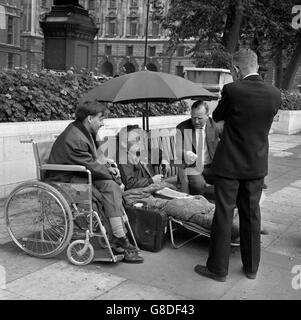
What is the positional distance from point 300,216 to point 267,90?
9.57 feet

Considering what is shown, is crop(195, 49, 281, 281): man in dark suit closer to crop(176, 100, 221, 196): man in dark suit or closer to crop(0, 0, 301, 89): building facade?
crop(176, 100, 221, 196): man in dark suit

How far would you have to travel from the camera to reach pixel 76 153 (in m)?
4.31

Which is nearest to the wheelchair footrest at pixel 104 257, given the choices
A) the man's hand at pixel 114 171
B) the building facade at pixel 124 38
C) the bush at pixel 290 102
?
the man's hand at pixel 114 171

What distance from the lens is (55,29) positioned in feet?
34.5

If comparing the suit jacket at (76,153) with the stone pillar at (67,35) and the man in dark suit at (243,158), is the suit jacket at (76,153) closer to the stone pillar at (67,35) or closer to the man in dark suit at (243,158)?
the man in dark suit at (243,158)

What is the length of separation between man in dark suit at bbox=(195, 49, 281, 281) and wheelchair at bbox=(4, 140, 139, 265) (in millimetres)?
927

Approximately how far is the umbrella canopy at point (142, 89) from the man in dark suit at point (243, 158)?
1.37 metres

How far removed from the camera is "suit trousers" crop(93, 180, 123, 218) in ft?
14.1

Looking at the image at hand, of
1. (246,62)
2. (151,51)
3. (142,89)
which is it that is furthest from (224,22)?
(151,51)

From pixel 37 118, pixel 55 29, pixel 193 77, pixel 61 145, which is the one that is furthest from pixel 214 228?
pixel 193 77

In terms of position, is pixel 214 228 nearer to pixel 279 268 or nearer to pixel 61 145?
pixel 279 268

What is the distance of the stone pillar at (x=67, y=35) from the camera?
10.4 meters

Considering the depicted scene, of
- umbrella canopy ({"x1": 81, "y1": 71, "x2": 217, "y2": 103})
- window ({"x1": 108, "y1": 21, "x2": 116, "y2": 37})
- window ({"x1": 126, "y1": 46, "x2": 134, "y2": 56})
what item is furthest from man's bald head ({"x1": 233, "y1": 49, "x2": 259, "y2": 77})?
window ({"x1": 108, "y1": 21, "x2": 116, "y2": 37})

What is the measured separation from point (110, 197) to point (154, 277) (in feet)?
2.62
